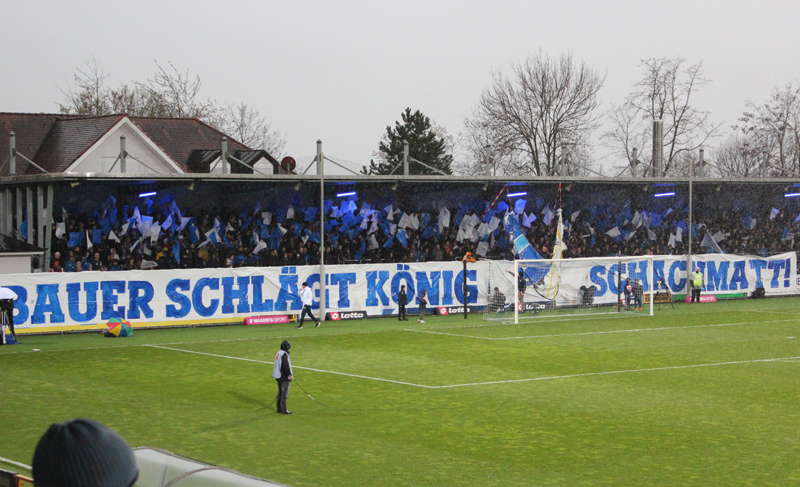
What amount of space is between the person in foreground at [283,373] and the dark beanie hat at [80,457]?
43.1 feet

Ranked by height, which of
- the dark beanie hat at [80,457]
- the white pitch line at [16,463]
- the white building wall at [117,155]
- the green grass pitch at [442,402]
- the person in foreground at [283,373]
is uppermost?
the white building wall at [117,155]

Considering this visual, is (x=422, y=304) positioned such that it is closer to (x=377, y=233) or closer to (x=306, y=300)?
(x=306, y=300)

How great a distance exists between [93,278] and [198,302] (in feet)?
12.9

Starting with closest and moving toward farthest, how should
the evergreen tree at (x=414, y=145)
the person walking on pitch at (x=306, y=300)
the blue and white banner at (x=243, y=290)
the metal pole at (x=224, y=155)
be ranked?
the blue and white banner at (x=243, y=290)
the person walking on pitch at (x=306, y=300)
the metal pole at (x=224, y=155)
the evergreen tree at (x=414, y=145)

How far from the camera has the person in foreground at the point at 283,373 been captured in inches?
632

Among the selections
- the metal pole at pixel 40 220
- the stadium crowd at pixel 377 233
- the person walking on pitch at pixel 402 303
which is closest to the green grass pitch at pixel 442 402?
the person walking on pitch at pixel 402 303

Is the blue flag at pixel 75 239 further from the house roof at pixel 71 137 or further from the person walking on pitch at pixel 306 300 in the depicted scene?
the house roof at pixel 71 137

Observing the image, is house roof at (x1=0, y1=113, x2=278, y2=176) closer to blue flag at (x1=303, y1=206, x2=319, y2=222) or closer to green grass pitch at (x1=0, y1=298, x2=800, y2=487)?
blue flag at (x1=303, y1=206, x2=319, y2=222)

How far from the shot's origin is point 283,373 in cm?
1616

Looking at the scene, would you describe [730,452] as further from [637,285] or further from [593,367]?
[637,285]

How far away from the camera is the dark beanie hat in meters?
2.75

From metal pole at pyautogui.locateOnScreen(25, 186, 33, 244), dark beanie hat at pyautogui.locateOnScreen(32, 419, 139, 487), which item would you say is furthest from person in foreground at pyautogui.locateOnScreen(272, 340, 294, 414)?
metal pole at pyautogui.locateOnScreen(25, 186, 33, 244)

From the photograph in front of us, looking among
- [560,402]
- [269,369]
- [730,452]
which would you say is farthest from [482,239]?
[730,452]

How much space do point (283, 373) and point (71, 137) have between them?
3889 cm
